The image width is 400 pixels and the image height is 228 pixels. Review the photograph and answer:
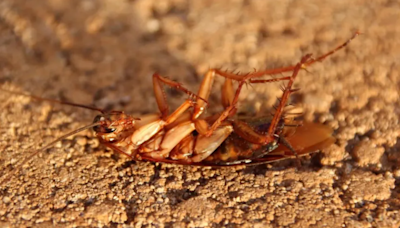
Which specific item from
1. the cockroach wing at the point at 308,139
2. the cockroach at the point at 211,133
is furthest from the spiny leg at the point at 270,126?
the cockroach wing at the point at 308,139

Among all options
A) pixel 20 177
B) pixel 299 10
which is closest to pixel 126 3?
pixel 299 10

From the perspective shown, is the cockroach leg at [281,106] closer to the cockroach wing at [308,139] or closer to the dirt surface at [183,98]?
the cockroach wing at [308,139]

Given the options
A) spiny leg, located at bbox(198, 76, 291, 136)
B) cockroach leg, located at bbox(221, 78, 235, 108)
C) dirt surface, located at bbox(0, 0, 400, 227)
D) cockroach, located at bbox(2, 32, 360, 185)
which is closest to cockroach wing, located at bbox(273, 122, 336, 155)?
cockroach, located at bbox(2, 32, 360, 185)

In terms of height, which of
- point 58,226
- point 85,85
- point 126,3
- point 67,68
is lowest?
point 58,226

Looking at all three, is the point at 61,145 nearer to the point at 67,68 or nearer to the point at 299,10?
the point at 67,68

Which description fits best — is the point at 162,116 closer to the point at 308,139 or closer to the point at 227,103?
the point at 227,103

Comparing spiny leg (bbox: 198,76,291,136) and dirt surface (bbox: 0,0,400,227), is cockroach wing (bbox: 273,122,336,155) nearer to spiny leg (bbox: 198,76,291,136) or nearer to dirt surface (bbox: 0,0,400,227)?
dirt surface (bbox: 0,0,400,227)
